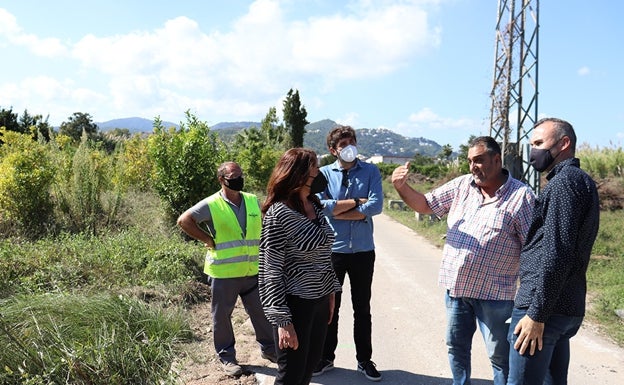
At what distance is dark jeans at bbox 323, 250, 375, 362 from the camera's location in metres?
4.16

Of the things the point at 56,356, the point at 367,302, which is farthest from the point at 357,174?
the point at 56,356

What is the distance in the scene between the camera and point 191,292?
20.3 feet

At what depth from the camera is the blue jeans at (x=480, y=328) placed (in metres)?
3.19

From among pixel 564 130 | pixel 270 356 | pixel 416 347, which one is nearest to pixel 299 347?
pixel 270 356

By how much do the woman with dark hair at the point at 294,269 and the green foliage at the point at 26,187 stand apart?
675 cm

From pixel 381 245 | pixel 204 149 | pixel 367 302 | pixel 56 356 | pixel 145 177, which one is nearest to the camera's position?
pixel 56 356

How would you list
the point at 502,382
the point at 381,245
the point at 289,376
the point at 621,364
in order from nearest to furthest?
the point at 289,376 < the point at 502,382 < the point at 621,364 < the point at 381,245

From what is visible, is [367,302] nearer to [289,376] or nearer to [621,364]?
[289,376]

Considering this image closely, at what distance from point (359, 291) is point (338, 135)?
1.37 meters

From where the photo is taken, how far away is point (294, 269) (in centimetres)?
298

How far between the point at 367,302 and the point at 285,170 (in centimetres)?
181

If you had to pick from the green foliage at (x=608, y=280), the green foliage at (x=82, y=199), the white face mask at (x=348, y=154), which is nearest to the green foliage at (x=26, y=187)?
the green foliage at (x=82, y=199)

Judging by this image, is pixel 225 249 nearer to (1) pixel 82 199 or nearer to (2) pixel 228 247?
(2) pixel 228 247

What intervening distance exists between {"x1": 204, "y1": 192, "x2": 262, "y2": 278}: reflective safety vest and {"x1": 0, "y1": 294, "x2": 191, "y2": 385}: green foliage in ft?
2.39
